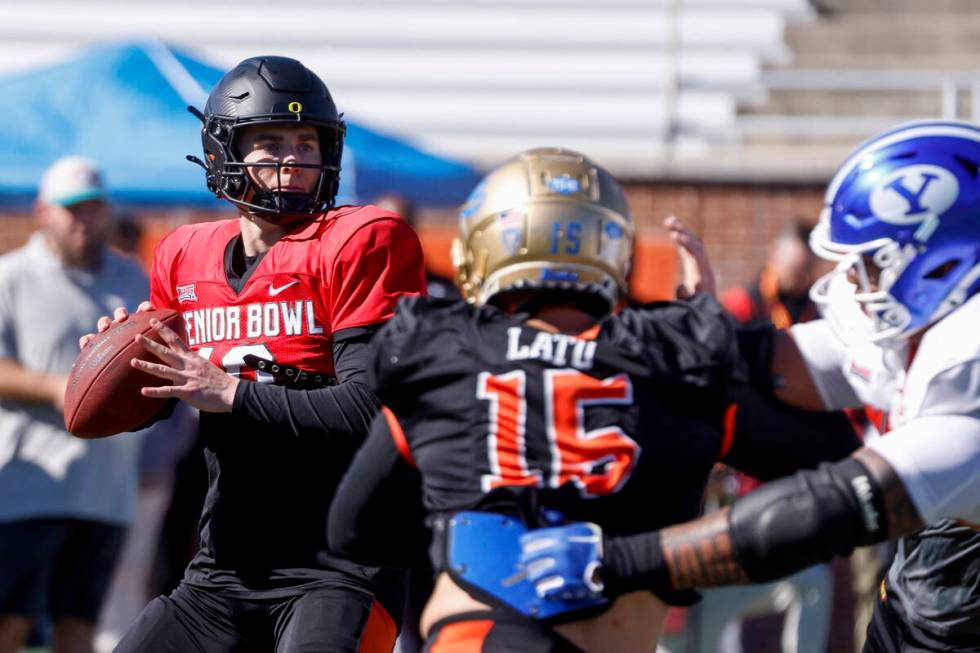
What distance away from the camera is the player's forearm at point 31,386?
5.34m

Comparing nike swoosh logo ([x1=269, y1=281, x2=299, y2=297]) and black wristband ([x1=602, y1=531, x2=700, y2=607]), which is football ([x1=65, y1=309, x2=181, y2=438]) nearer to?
nike swoosh logo ([x1=269, y1=281, x2=299, y2=297])

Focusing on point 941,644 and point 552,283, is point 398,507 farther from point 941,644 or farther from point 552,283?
point 941,644

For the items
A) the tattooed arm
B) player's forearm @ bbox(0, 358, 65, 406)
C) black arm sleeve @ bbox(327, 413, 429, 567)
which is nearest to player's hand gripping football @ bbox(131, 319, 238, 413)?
black arm sleeve @ bbox(327, 413, 429, 567)

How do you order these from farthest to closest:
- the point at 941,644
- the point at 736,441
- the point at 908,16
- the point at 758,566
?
1. the point at 908,16
2. the point at 941,644
3. the point at 736,441
4. the point at 758,566

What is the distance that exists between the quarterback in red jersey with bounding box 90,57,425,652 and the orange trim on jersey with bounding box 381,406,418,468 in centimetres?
56

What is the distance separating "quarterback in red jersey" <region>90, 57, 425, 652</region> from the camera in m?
3.14

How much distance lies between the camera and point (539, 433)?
246cm

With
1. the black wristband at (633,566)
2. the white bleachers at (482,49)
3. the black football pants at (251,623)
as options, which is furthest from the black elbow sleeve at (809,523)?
the white bleachers at (482,49)

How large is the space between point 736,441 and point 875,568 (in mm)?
4175

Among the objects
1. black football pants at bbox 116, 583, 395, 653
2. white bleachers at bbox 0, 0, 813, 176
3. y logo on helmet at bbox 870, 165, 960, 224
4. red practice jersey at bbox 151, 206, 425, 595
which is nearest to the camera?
y logo on helmet at bbox 870, 165, 960, 224

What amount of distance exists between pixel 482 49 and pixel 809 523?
8879 mm

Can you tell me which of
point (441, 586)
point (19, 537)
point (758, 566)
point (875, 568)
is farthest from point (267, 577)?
point (875, 568)

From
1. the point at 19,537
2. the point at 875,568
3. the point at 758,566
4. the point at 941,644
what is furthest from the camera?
the point at 875,568

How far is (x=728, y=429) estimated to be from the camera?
257 cm
